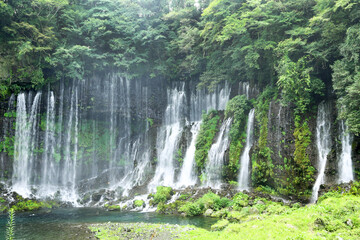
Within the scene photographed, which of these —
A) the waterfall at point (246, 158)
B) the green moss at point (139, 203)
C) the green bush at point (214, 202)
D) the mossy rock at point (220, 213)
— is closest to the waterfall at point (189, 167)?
the green moss at point (139, 203)

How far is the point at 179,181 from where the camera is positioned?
74.9 feet

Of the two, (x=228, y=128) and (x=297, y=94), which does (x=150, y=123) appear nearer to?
(x=228, y=128)

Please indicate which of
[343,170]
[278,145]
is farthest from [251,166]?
[343,170]

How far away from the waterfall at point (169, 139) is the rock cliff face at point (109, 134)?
100 mm

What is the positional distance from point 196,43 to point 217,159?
40.5 ft

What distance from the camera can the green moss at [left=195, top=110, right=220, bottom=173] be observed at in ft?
71.3

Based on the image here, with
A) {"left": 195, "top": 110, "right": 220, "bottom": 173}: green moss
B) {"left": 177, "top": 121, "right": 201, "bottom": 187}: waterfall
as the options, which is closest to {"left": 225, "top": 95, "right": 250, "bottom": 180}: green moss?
{"left": 195, "top": 110, "right": 220, "bottom": 173}: green moss

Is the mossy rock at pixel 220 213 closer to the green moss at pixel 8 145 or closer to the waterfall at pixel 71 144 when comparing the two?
the waterfall at pixel 71 144

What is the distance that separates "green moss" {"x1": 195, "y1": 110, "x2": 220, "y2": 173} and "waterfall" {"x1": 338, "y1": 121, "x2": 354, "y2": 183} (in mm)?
9616

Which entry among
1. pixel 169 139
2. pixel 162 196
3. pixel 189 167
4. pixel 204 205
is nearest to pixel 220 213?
pixel 204 205

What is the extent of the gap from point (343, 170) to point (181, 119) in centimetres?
1689

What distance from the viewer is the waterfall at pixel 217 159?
20483mm

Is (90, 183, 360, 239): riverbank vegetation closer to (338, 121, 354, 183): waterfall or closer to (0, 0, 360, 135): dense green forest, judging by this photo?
(338, 121, 354, 183): waterfall

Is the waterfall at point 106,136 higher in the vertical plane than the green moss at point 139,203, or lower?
higher
